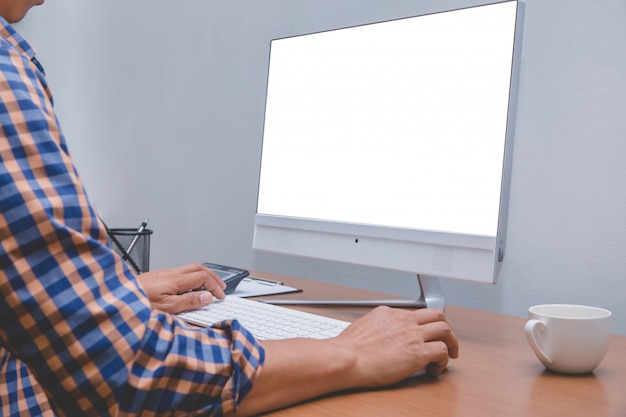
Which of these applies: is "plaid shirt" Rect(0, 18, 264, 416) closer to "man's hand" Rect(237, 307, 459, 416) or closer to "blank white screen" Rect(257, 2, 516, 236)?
"man's hand" Rect(237, 307, 459, 416)

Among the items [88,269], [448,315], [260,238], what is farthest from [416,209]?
[88,269]

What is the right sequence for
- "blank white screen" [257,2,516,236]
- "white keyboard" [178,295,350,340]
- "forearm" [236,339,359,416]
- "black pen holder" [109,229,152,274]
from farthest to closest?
"black pen holder" [109,229,152,274], "blank white screen" [257,2,516,236], "white keyboard" [178,295,350,340], "forearm" [236,339,359,416]

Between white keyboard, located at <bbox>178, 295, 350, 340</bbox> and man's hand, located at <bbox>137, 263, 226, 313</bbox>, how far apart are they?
0.01 m

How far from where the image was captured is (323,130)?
1.14 metres

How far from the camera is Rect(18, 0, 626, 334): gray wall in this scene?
111cm

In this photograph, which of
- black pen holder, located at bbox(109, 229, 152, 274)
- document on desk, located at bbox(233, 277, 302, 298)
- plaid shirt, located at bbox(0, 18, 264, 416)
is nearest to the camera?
plaid shirt, located at bbox(0, 18, 264, 416)

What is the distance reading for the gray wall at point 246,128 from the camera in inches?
43.7

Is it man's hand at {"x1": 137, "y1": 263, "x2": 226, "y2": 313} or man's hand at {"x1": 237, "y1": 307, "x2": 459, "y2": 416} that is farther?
man's hand at {"x1": 137, "y1": 263, "x2": 226, "y2": 313}

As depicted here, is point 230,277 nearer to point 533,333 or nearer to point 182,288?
point 182,288

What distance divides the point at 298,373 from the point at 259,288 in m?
0.63

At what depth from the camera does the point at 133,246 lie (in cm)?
135

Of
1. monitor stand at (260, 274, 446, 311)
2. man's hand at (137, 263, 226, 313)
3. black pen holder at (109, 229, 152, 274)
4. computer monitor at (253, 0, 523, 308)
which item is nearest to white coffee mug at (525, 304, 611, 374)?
computer monitor at (253, 0, 523, 308)

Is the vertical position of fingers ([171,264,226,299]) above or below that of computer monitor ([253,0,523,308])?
below

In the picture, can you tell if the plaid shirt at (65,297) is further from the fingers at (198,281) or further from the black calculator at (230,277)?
the black calculator at (230,277)
